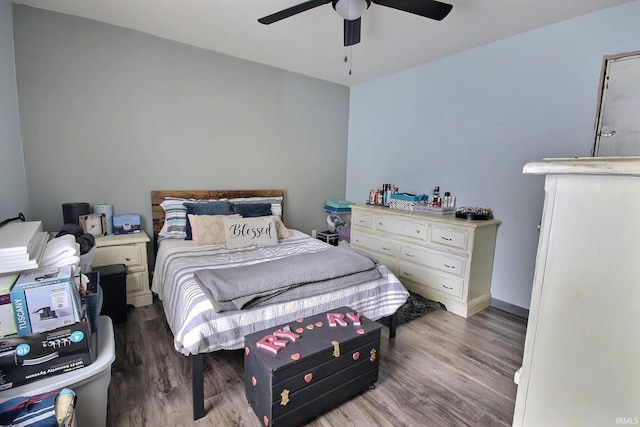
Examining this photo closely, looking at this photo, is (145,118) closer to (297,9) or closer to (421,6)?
(297,9)

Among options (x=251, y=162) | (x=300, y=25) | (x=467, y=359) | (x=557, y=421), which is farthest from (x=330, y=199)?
(x=557, y=421)

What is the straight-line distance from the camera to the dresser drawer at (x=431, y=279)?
2771mm

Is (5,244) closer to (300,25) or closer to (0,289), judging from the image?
(0,289)

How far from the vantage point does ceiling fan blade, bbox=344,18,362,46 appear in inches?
80.7

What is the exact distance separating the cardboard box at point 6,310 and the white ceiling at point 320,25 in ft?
6.87

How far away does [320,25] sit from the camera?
252cm

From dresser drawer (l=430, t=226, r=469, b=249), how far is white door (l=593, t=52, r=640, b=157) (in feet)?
3.71

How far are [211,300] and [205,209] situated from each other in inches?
60.8

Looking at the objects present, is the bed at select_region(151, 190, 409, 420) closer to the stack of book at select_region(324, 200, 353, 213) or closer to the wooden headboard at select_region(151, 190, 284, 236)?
the wooden headboard at select_region(151, 190, 284, 236)

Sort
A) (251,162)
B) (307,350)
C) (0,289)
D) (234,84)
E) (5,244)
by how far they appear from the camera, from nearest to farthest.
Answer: (0,289)
(5,244)
(307,350)
(234,84)
(251,162)

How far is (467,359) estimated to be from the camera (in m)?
2.12

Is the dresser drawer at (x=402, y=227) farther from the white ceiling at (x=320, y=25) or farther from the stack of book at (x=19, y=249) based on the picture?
the stack of book at (x=19, y=249)

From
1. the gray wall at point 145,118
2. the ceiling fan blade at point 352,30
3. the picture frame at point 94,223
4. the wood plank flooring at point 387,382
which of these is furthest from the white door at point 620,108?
the picture frame at point 94,223

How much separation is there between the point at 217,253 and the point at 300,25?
6.55ft
